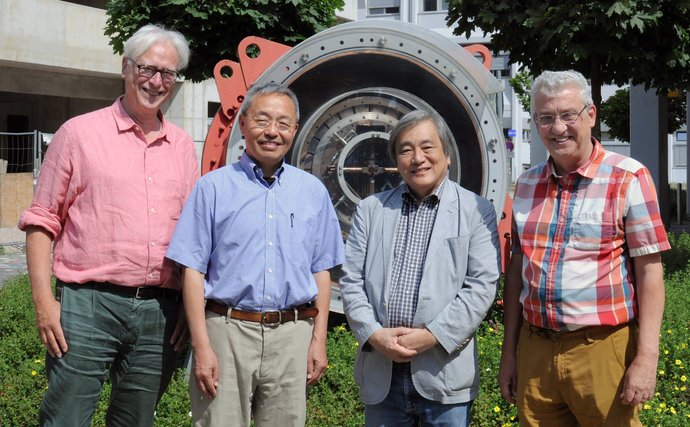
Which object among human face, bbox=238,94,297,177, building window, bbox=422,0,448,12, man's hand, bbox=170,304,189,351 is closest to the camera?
human face, bbox=238,94,297,177

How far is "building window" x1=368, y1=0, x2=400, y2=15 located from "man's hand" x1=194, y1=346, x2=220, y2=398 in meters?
35.8

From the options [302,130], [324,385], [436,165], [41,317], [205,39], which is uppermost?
[205,39]

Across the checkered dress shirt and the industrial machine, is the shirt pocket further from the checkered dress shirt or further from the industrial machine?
the industrial machine

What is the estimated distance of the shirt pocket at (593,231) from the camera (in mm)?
2287

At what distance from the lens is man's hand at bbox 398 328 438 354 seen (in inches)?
95.2

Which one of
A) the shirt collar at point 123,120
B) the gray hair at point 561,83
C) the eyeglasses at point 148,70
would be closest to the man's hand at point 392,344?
the gray hair at point 561,83

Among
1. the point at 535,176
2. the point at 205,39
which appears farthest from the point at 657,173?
the point at 535,176

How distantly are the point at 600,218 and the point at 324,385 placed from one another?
225 cm

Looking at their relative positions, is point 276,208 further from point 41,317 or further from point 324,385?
point 324,385

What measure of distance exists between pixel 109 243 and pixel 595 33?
17.0 ft

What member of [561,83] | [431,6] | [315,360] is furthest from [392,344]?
[431,6]

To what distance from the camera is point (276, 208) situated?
2.52 metres

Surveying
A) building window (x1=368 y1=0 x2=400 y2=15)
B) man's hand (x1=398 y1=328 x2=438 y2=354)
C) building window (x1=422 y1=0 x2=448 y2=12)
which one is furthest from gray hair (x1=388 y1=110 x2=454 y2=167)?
building window (x1=368 y1=0 x2=400 y2=15)

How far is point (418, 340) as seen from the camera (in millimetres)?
2418
